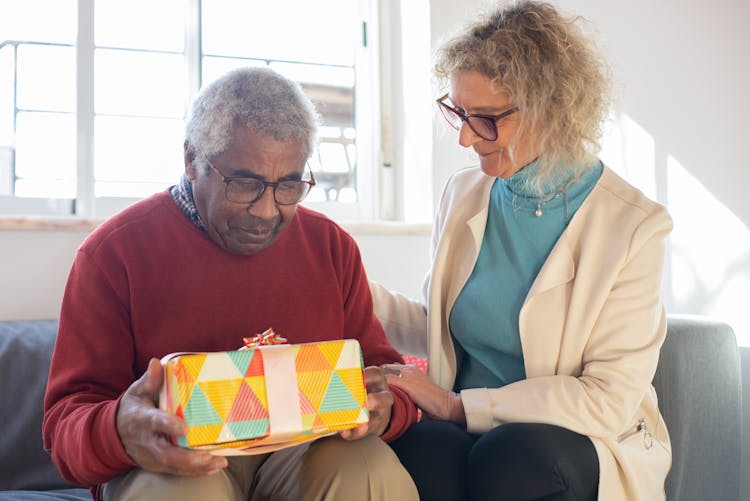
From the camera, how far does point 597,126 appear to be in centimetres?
170

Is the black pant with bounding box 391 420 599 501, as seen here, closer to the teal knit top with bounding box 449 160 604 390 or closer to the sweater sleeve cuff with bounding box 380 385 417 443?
the sweater sleeve cuff with bounding box 380 385 417 443

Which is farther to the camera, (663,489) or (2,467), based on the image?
(2,467)

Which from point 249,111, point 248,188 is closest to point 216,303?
point 248,188

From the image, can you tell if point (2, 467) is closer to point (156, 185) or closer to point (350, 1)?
point (156, 185)

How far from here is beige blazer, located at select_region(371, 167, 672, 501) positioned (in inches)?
59.0

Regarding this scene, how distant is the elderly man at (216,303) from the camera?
121cm

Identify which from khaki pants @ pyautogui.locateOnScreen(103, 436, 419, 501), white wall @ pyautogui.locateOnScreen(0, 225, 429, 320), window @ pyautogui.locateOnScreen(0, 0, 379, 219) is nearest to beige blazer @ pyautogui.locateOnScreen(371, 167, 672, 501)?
Answer: khaki pants @ pyautogui.locateOnScreen(103, 436, 419, 501)

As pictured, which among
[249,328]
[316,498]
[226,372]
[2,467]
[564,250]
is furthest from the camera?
[2,467]

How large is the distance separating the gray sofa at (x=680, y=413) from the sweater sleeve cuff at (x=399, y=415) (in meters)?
0.62

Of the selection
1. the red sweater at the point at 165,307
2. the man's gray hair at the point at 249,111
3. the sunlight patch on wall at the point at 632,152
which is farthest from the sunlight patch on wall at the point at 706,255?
the man's gray hair at the point at 249,111

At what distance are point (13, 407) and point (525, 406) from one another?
1.17m

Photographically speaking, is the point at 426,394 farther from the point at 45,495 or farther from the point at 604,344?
the point at 45,495

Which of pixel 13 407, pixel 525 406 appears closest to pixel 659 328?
pixel 525 406

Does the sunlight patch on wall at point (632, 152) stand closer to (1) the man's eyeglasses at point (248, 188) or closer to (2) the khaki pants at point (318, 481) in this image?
(1) the man's eyeglasses at point (248, 188)
